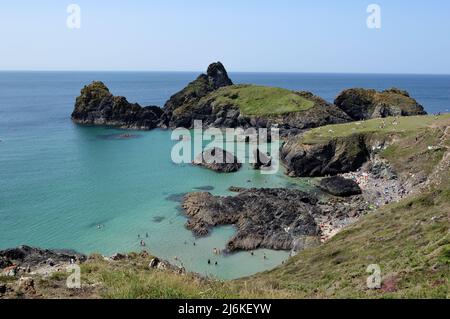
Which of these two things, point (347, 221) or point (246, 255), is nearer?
point (246, 255)

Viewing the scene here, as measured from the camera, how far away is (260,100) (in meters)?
136

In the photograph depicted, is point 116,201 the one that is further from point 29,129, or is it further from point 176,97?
point 176,97

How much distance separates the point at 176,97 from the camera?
15188 cm

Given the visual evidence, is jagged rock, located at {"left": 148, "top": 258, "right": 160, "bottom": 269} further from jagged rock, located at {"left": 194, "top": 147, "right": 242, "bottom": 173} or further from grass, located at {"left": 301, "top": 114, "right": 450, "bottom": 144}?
grass, located at {"left": 301, "top": 114, "right": 450, "bottom": 144}

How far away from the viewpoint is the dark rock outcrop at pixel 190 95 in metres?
137

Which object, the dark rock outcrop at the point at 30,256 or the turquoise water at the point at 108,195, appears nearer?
the dark rock outcrop at the point at 30,256

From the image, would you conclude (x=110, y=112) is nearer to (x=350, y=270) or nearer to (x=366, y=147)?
(x=366, y=147)

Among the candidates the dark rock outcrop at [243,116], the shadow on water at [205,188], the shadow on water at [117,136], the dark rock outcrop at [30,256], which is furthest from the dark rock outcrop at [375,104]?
the dark rock outcrop at [30,256]

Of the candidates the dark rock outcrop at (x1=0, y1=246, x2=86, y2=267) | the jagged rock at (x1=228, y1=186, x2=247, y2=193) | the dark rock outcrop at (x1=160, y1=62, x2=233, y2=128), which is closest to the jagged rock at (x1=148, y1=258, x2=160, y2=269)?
the dark rock outcrop at (x1=0, y1=246, x2=86, y2=267)

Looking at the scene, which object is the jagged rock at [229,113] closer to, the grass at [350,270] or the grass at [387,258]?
the grass at [387,258]

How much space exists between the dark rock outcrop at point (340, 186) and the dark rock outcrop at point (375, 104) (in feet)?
211

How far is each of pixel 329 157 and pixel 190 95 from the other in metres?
82.9
